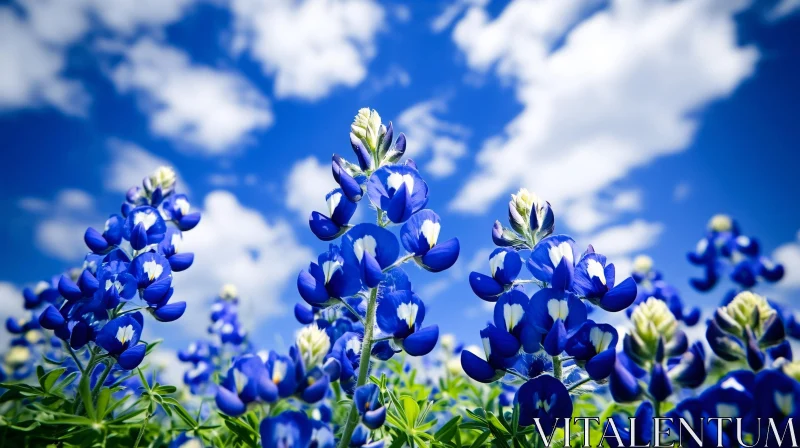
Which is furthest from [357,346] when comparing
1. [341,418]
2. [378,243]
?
[341,418]

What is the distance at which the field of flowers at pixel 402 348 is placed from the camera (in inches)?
56.6

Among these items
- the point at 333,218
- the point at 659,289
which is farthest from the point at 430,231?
the point at 659,289

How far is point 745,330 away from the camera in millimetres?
1493

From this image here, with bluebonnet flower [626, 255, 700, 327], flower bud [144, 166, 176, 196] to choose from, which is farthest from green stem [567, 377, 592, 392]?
bluebonnet flower [626, 255, 700, 327]

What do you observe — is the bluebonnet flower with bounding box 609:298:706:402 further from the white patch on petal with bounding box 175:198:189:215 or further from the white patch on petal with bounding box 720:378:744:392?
the white patch on petal with bounding box 175:198:189:215

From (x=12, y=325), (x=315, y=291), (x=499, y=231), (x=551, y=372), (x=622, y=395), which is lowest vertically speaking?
(x=622, y=395)

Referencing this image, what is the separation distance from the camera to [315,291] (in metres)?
1.99

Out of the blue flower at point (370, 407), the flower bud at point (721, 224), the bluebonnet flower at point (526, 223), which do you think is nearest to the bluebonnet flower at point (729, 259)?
the flower bud at point (721, 224)

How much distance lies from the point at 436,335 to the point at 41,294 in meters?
6.15

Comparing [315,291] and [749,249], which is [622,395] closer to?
[315,291]

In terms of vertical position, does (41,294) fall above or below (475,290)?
above

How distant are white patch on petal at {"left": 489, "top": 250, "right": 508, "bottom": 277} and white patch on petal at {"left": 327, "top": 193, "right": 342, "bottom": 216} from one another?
75 centimetres

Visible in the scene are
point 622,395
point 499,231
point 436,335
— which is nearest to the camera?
point 622,395

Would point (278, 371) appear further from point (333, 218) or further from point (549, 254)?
point (549, 254)
